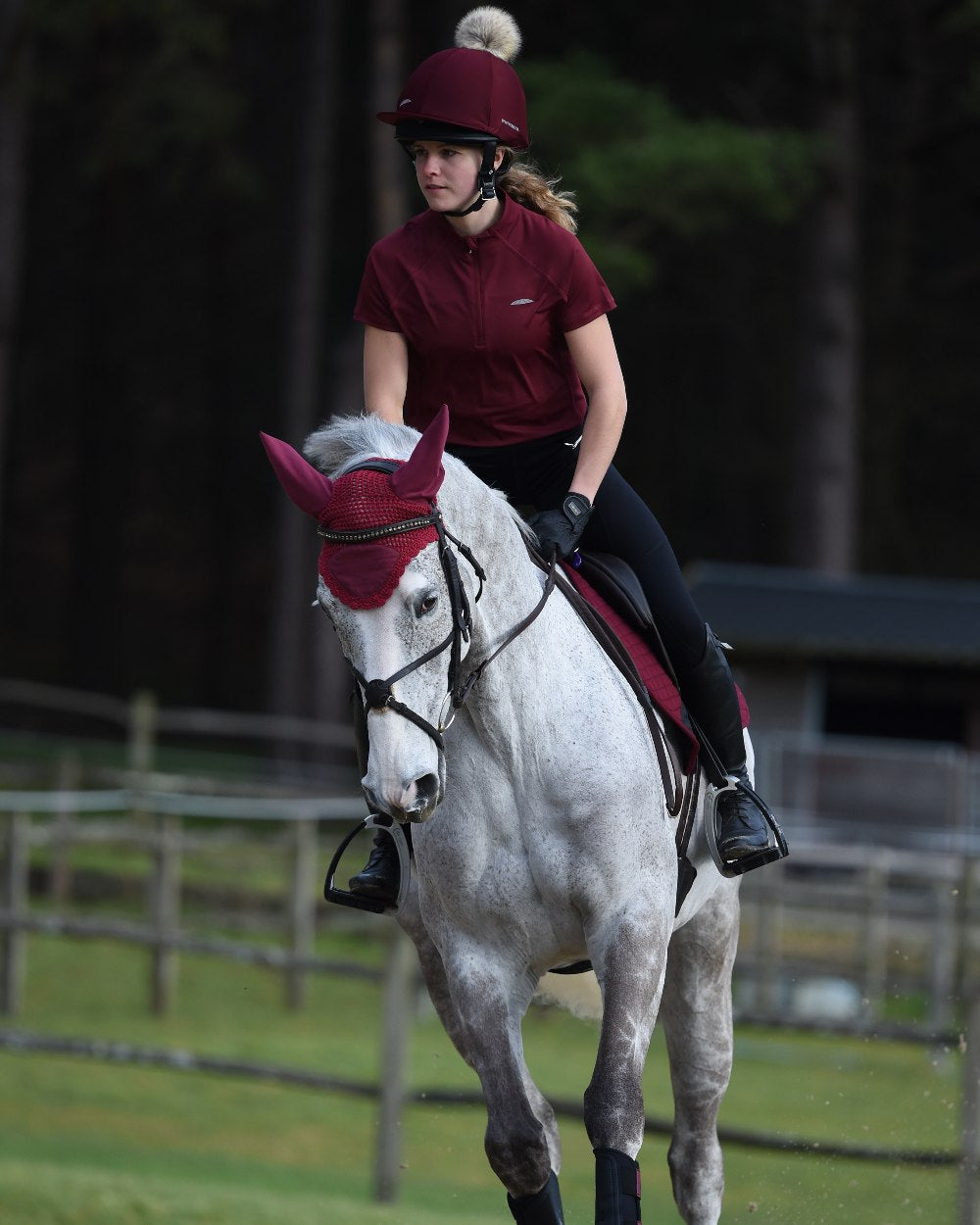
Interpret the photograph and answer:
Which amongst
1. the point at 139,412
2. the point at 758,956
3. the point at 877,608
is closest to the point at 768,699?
the point at 877,608

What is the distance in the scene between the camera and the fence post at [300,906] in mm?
12727

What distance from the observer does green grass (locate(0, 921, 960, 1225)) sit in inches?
277

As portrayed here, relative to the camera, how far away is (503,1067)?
4121 mm

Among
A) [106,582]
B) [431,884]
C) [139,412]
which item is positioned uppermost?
[139,412]

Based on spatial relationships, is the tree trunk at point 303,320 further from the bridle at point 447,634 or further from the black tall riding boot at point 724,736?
the bridle at point 447,634

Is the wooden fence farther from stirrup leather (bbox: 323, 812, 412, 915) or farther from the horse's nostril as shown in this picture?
the horse's nostril

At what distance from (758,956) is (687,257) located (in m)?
20.6

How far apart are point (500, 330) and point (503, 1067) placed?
168 centimetres

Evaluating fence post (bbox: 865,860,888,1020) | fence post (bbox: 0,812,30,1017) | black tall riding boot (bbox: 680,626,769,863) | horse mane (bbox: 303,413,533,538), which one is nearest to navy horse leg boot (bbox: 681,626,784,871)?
black tall riding boot (bbox: 680,626,769,863)

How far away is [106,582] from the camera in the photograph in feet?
99.3

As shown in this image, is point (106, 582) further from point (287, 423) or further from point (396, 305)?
point (396, 305)

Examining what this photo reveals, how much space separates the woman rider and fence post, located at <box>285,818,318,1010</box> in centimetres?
827

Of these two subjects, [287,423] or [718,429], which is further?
[718,429]

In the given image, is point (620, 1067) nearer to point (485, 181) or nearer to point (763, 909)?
point (485, 181)
